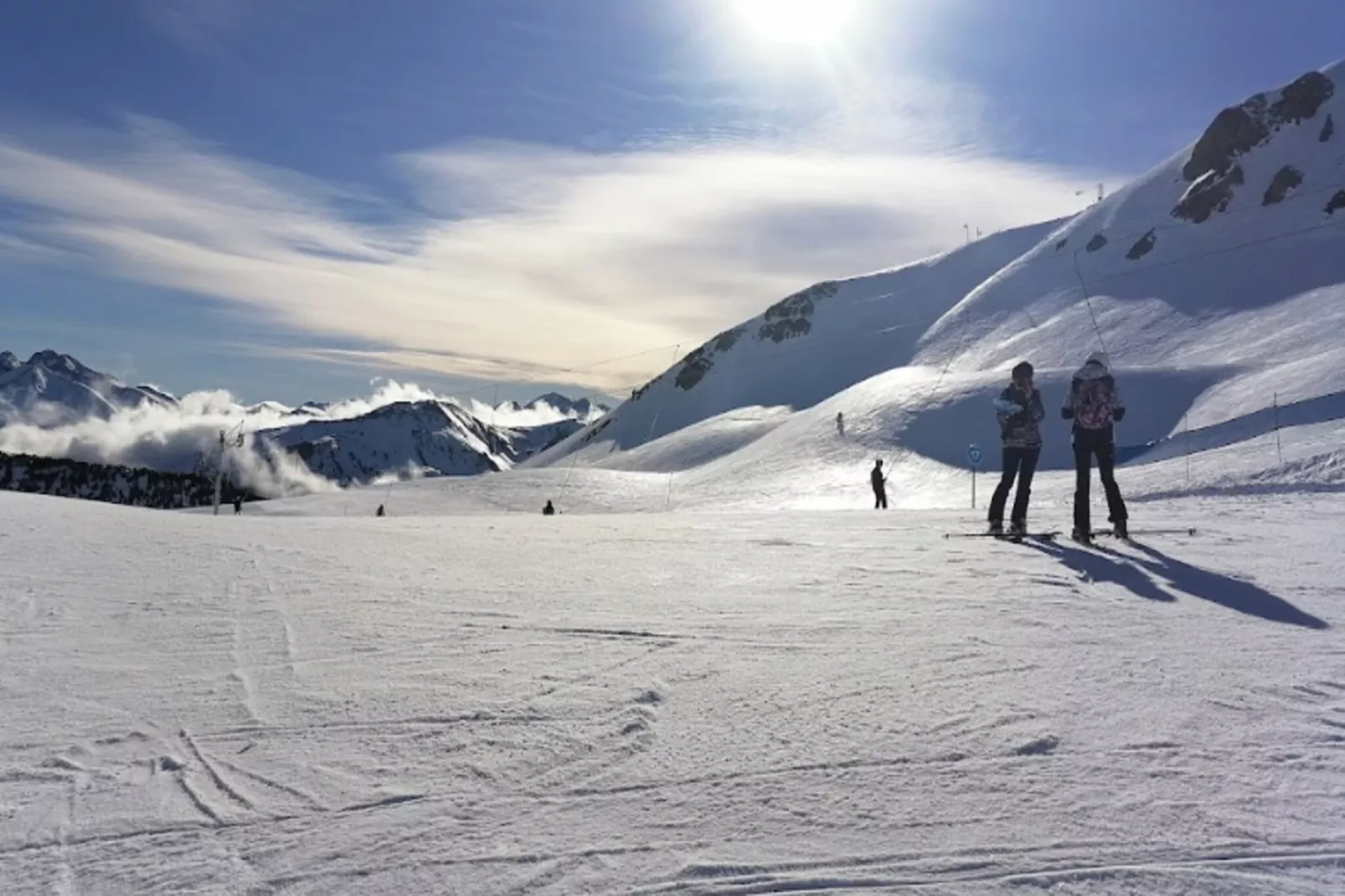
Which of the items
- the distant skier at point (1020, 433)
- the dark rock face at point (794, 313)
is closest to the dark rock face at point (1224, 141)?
the dark rock face at point (794, 313)

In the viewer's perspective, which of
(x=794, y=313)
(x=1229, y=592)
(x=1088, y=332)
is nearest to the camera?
(x=1229, y=592)

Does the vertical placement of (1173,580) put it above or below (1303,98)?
below

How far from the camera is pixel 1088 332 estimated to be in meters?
73.9

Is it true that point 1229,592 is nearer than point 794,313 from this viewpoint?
Yes

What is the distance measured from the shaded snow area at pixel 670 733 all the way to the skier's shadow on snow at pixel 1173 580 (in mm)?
82

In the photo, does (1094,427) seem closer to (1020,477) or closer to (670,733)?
(1020,477)

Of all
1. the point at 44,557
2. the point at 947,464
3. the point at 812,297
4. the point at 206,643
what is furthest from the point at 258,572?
the point at 812,297

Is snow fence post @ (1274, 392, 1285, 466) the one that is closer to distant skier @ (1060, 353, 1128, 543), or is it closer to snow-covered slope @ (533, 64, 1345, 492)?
snow-covered slope @ (533, 64, 1345, 492)

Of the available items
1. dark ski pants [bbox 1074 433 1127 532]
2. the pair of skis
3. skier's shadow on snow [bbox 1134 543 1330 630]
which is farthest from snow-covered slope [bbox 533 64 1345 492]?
skier's shadow on snow [bbox 1134 543 1330 630]

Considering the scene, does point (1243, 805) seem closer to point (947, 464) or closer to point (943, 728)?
point (943, 728)

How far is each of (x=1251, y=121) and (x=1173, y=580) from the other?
13036 cm

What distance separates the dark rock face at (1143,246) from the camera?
91.4 metres

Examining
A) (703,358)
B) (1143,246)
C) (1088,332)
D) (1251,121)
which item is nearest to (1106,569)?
(1088,332)

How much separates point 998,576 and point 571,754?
5079 mm
